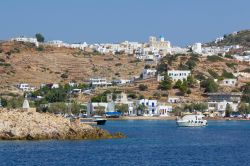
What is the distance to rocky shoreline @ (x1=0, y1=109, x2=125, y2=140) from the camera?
5706 centimetres

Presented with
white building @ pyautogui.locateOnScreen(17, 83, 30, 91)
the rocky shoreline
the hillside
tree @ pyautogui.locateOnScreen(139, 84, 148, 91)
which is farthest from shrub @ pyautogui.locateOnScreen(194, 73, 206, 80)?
the rocky shoreline

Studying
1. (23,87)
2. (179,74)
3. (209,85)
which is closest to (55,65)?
(23,87)

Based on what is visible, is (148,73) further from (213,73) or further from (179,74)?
(213,73)

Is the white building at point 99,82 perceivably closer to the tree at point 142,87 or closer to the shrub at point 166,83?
the tree at point 142,87

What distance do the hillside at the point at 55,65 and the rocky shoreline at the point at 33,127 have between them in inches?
3244

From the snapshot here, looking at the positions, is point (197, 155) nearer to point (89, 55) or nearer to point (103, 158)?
point (103, 158)

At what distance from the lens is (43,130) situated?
190 feet

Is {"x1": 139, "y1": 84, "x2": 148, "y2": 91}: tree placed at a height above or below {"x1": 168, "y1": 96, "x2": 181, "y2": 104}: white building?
above

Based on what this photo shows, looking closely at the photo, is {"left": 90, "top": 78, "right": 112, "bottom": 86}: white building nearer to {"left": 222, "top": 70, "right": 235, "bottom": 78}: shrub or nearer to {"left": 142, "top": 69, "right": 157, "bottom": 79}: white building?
{"left": 142, "top": 69, "right": 157, "bottom": 79}: white building

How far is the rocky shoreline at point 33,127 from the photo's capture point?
57062 millimetres

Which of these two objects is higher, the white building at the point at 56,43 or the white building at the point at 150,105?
the white building at the point at 56,43

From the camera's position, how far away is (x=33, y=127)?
57.6 meters

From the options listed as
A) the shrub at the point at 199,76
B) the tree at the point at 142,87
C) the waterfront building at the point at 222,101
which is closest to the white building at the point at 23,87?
the tree at the point at 142,87

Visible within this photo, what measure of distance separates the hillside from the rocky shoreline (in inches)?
3244
